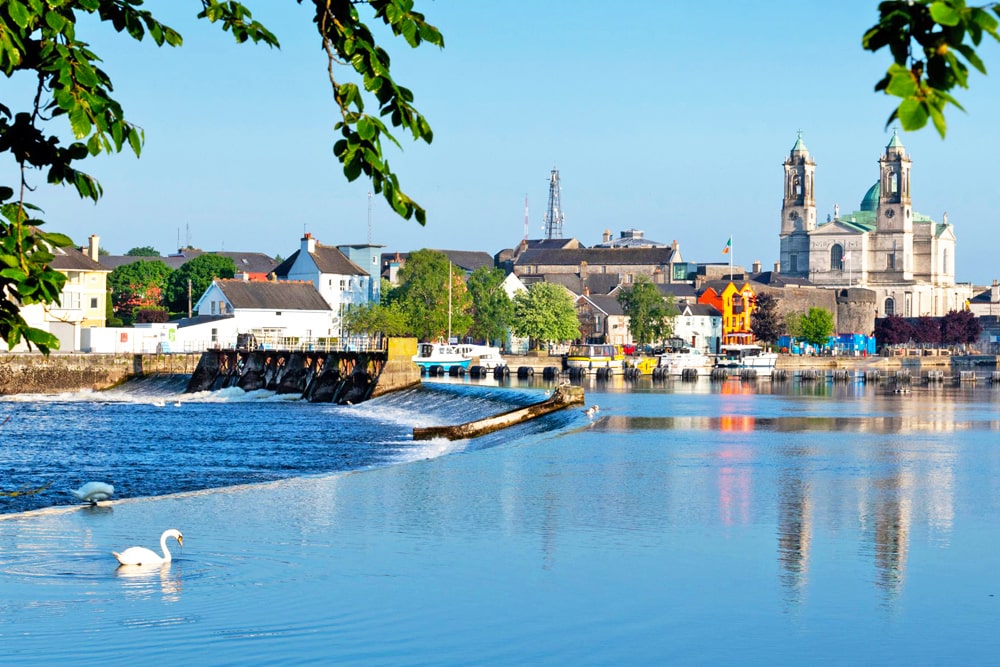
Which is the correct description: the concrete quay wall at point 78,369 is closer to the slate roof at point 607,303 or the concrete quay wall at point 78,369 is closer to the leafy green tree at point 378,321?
the leafy green tree at point 378,321

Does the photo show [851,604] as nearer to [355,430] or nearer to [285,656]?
[285,656]

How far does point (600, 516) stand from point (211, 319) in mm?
93381

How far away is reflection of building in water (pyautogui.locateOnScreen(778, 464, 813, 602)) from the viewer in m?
19.6

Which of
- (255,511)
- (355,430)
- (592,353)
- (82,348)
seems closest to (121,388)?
(82,348)

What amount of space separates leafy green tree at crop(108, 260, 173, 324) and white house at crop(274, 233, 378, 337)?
685 inches

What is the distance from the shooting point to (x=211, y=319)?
380 ft

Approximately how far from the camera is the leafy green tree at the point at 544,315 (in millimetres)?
151125

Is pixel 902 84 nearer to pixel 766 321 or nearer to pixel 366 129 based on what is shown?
pixel 366 129

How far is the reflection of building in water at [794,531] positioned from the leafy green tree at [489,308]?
372 ft

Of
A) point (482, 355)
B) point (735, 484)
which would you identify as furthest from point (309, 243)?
point (735, 484)

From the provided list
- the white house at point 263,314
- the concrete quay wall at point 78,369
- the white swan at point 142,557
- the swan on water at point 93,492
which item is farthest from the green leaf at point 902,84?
the white house at point 263,314

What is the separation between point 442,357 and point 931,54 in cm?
11789

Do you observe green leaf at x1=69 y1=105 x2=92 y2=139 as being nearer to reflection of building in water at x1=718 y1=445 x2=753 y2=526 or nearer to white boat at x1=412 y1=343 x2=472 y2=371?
reflection of building in water at x1=718 y1=445 x2=753 y2=526

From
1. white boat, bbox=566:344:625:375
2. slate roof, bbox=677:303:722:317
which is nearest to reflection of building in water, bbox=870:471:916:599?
white boat, bbox=566:344:625:375
